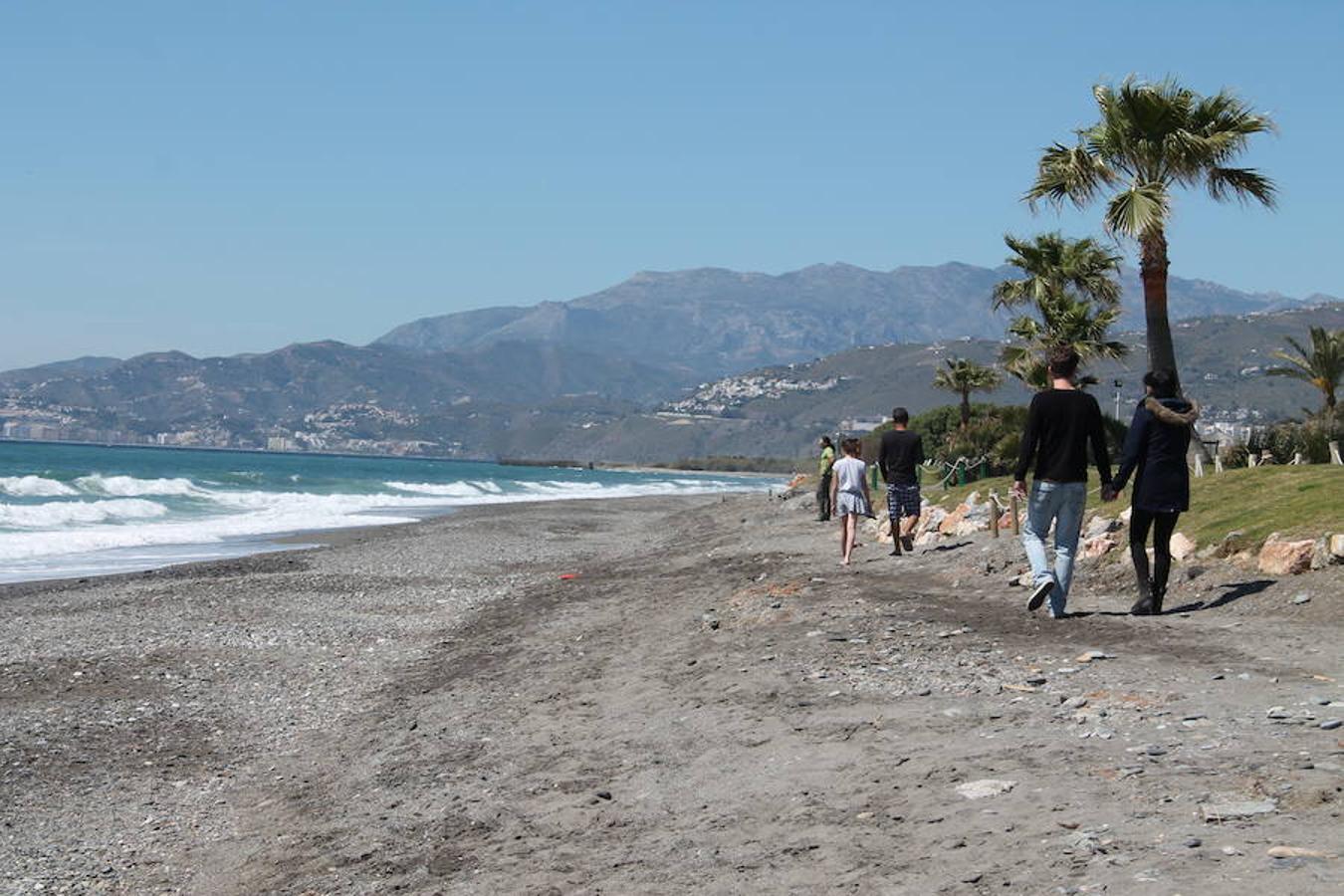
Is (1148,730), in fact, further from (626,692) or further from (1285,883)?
(626,692)

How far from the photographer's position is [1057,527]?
11.2m

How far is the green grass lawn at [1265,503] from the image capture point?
1325cm

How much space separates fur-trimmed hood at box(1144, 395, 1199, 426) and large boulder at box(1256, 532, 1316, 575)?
5.90ft

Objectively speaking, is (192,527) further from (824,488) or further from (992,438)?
(992,438)

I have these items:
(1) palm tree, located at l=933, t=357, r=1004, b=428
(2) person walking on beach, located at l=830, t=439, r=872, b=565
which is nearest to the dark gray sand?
(2) person walking on beach, located at l=830, t=439, r=872, b=565

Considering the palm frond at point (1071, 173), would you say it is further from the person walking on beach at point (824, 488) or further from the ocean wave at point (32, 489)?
the ocean wave at point (32, 489)

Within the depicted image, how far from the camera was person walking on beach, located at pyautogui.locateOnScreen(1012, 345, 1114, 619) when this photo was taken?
10.9 meters

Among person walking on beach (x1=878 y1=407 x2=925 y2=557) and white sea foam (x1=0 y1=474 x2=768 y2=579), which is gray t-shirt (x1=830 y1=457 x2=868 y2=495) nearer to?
person walking on beach (x1=878 y1=407 x2=925 y2=557)

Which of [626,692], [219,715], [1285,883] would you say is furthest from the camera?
[219,715]

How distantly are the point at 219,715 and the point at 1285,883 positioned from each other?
359 inches

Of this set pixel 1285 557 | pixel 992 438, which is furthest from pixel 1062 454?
pixel 992 438

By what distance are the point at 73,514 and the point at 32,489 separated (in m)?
22.8

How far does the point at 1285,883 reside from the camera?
4.63 m

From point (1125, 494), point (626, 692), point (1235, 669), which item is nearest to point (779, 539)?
point (1125, 494)
